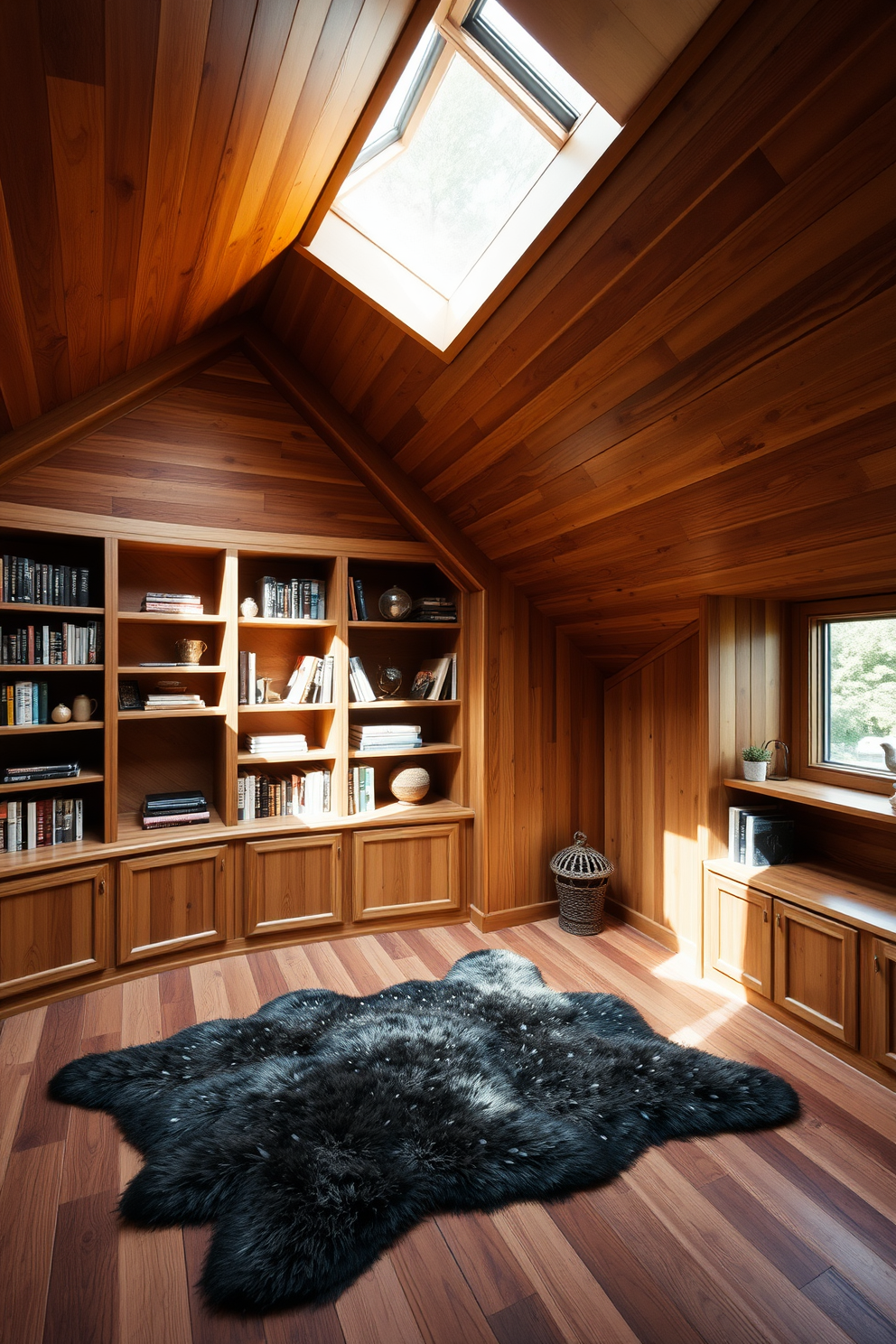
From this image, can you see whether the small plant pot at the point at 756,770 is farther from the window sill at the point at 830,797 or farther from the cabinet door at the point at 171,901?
the cabinet door at the point at 171,901

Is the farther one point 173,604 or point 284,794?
point 284,794

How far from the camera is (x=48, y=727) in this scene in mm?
2811

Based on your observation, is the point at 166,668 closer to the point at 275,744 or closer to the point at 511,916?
the point at 275,744

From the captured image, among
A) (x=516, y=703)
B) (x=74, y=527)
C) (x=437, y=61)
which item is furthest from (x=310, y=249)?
(x=516, y=703)

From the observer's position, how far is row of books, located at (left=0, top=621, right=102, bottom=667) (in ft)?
9.14

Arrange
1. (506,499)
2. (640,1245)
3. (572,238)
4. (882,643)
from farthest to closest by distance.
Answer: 1. (506,499)
2. (882,643)
3. (572,238)
4. (640,1245)

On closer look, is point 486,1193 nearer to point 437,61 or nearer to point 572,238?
point 572,238

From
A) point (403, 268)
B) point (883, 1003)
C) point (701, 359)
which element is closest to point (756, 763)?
point (883, 1003)

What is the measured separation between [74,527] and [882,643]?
334 cm

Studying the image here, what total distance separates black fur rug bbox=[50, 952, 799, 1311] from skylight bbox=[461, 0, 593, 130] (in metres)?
2.81

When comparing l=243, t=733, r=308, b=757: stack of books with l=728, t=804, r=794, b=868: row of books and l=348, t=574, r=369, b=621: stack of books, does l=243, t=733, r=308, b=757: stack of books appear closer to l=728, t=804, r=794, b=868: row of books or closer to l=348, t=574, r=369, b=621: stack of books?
l=348, t=574, r=369, b=621: stack of books

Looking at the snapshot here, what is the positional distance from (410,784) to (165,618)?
4.92 ft

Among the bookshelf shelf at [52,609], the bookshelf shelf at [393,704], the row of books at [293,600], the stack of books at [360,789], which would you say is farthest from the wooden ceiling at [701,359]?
the bookshelf shelf at [52,609]

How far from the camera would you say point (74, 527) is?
2844 mm
